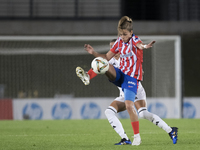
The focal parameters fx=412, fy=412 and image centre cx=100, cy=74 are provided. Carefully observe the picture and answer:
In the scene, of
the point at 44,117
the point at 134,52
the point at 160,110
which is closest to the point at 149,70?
the point at 160,110

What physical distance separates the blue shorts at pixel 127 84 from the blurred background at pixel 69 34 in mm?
8680

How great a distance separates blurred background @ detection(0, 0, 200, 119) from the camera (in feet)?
49.8

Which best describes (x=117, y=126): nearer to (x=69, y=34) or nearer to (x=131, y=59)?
(x=131, y=59)

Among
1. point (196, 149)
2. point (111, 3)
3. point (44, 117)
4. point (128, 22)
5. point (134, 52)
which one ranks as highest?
point (111, 3)

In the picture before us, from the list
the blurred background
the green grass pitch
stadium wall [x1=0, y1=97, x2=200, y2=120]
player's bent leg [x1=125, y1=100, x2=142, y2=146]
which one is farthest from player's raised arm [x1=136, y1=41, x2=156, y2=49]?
the blurred background

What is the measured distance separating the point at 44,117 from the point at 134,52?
873 centimetres

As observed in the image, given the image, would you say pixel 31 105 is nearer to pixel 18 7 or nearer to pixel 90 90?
pixel 90 90

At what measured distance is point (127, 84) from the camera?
5.35 meters

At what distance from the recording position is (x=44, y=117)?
44.9 ft

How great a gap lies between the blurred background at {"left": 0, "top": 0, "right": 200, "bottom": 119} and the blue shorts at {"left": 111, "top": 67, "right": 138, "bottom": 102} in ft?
28.5

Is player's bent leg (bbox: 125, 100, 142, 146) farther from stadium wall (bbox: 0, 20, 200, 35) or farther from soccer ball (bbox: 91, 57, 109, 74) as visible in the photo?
stadium wall (bbox: 0, 20, 200, 35)

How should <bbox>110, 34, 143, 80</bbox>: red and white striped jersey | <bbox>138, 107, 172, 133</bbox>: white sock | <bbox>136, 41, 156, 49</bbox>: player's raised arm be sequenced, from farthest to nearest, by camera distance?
<bbox>138, 107, 172, 133</bbox>: white sock → <bbox>110, 34, 143, 80</bbox>: red and white striped jersey → <bbox>136, 41, 156, 49</bbox>: player's raised arm

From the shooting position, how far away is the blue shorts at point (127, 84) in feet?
17.5

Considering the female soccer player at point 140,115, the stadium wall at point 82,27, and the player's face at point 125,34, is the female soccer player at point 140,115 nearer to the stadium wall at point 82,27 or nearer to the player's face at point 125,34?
the player's face at point 125,34
